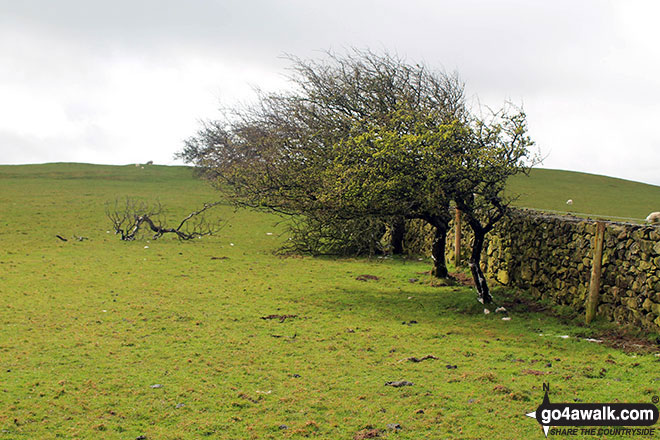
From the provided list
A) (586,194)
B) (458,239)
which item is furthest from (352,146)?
(586,194)

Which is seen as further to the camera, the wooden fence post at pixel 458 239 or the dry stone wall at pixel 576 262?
the wooden fence post at pixel 458 239

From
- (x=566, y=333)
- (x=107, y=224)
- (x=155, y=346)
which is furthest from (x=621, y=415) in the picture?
(x=107, y=224)

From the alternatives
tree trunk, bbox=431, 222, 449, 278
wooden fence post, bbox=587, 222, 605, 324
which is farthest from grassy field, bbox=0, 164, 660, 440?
tree trunk, bbox=431, 222, 449, 278

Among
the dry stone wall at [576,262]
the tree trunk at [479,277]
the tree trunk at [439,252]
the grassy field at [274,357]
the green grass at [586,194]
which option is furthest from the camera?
the green grass at [586,194]

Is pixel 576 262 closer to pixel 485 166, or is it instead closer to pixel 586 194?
pixel 485 166

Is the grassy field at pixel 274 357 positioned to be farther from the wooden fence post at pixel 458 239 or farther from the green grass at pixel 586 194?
the green grass at pixel 586 194

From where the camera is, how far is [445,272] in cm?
1551

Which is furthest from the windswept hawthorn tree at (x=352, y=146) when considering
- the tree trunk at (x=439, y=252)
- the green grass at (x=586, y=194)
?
the green grass at (x=586, y=194)

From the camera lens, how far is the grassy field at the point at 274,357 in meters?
6.43

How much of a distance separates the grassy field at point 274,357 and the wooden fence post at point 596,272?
44 centimetres

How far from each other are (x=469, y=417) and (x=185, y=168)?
2526 inches

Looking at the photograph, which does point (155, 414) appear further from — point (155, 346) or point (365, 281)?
point (365, 281)

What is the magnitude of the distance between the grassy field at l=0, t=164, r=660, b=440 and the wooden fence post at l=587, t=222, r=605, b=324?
0.44 m

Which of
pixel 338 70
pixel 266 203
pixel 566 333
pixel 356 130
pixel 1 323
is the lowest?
pixel 1 323
